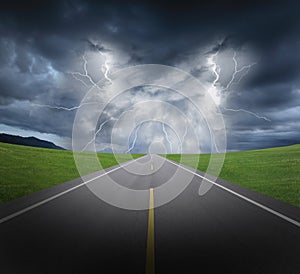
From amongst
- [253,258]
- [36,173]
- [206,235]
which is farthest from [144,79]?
[253,258]

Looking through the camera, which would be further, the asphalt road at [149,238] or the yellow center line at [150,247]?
the asphalt road at [149,238]

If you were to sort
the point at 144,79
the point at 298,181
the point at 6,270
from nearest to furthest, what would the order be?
the point at 6,270, the point at 298,181, the point at 144,79

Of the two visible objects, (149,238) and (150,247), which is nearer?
(150,247)

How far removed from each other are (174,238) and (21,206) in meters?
5.30

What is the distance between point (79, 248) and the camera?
18.2 feet

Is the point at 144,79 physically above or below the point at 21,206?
above

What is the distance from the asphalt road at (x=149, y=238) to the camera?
4785mm

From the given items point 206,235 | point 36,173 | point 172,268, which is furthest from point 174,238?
point 36,173

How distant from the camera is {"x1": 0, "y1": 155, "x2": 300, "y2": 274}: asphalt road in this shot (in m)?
4.79

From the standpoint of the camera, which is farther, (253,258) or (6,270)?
(253,258)

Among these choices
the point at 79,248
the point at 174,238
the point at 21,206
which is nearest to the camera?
the point at 79,248

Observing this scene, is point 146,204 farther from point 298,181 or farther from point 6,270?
point 298,181

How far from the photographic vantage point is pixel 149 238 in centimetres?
612

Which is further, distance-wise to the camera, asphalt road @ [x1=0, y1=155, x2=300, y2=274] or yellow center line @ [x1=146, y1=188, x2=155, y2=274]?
asphalt road @ [x1=0, y1=155, x2=300, y2=274]
